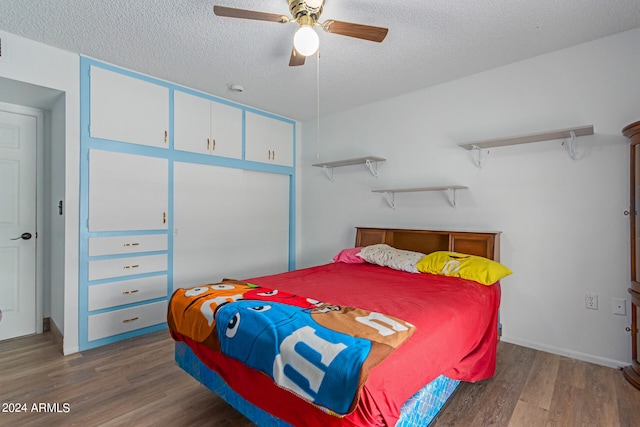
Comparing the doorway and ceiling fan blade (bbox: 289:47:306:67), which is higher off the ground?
ceiling fan blade (bbox: 289:47:306:67)

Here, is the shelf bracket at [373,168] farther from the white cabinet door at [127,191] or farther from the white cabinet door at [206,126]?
the white cabinet door at [127,191]

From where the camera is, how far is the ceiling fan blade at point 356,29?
1.80m

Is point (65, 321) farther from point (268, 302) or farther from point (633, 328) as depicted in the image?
point (633, 328)

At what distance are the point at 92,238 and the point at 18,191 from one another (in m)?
1.07

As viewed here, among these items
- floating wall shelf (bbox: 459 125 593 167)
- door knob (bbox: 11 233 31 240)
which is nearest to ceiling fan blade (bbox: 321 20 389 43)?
floating wall shelf (bbox: 459 125 593 167)

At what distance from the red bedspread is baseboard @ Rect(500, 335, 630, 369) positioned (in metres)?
0.68

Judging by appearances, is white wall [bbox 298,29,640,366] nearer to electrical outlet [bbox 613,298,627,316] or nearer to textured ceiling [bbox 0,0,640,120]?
electrical outlet [bbox 613,298,627,316]

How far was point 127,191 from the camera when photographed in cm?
293

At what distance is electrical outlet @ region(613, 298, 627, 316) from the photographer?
2309 millimetres

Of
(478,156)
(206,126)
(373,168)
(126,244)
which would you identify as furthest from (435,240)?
(126,244)

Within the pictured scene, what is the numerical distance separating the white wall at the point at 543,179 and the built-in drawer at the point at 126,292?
8.17ft

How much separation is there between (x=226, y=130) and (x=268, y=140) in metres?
0.63

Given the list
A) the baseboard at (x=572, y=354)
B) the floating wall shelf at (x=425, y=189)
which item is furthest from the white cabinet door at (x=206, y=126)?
the baseboard at (x=572, y=354)

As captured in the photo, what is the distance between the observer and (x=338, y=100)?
12.1 feet
